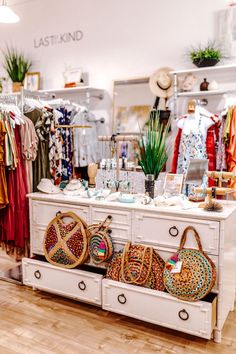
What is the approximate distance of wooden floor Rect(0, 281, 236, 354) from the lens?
2.29 m

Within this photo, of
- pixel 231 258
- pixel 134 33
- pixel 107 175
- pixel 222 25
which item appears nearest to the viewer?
pixel 231 258

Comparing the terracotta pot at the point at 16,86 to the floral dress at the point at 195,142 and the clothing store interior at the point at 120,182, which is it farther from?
the floral dress at the point at 195,142

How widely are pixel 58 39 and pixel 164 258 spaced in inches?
133

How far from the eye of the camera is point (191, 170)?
292 cm

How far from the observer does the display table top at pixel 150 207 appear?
91.4 inches

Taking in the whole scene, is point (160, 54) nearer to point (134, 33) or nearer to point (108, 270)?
point (134, 33)

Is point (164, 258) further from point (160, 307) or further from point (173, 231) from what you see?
point (160, 307)

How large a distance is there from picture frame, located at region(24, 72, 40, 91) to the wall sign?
39 centimetres

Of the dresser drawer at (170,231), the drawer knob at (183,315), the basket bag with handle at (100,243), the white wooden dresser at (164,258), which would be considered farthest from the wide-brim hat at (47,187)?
the drawer knob at (183,315)

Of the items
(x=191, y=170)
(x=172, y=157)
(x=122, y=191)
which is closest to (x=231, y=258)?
(x=191, y=170)

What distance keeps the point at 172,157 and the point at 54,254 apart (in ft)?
5.47

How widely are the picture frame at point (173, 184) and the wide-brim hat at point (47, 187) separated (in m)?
0.93

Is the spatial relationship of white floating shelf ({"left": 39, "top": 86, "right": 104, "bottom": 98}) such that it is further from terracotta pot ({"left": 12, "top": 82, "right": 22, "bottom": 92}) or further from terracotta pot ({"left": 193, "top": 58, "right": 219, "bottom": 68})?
terracotta pot ({"left": 193, "top": 58, "right": 219, "bottom": 68})

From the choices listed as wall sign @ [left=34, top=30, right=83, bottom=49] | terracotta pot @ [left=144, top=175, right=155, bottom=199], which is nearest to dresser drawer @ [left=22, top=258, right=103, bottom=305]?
terracotta pot @ [left=144, top=175, right=155, bottom=199]
